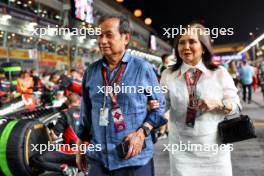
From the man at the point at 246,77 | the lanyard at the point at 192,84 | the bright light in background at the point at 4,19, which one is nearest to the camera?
the lanyard at the point at 192,84

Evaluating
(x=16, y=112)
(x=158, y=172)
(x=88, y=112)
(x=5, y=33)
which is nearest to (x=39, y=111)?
(x=16, y=112)

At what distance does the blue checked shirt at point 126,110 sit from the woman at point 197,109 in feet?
0.74

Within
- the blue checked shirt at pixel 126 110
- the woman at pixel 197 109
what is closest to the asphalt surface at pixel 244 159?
the woman at pixel 197 109

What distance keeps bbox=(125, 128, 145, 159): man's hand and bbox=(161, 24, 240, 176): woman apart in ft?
1.30

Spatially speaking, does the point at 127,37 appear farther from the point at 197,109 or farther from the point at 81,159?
the point at 81,159

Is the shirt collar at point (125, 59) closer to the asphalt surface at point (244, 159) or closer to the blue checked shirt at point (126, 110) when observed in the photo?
the blue checked shirt at point (126, 110)

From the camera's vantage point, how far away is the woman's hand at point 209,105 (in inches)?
94.0

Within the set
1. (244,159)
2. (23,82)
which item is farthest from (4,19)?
(244,159)

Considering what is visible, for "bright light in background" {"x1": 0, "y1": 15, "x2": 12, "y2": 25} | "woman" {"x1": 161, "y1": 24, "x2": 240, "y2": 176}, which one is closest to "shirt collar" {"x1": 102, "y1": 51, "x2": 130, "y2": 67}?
"woman" {"x1": 161, "y1": 24, "x2": 240, "y2": 176}

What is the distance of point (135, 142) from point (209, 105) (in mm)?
499

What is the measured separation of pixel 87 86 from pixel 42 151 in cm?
233

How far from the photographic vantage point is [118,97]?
2.30 meters

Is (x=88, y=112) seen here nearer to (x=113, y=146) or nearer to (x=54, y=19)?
(x=113, y=146)

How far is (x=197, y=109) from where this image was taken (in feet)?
8.11
